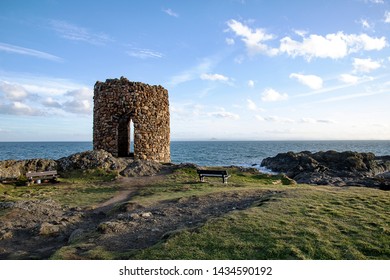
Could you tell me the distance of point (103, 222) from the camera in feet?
29.2

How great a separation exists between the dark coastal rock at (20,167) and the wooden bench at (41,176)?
1072mm

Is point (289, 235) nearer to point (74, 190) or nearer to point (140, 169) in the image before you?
point (74, 190)

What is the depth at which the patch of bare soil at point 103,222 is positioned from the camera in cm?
736

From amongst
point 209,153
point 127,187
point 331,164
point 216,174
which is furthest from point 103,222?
point 209,153

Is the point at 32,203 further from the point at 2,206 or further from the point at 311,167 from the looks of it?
the point at 311,167

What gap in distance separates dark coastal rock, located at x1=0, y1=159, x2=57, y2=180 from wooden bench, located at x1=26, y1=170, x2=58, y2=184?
107 centimetres

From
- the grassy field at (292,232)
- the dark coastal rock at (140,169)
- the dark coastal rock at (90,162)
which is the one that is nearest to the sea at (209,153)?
the dark coastal rock at (140,169)

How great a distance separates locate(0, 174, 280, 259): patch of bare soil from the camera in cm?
736

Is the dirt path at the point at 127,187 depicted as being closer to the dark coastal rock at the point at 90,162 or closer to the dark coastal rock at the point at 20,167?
the dark coastal rock at the point at 90,162

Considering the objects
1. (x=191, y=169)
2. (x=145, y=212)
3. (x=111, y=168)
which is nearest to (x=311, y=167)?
(x=191, y=169)

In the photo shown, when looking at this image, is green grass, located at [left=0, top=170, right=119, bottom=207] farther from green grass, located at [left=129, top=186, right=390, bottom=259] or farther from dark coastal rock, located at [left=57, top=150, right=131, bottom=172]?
green grass, located at [left=129, top=186, right=390, bottom=259]

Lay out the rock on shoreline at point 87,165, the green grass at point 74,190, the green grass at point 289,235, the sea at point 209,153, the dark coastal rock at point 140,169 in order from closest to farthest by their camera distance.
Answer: the green grass at point 289,235 < the green grass at point 74,190 < the rock on shoreline at point 87,165 < the dark coastal rock at point 140,169 < the sea at point 209,153

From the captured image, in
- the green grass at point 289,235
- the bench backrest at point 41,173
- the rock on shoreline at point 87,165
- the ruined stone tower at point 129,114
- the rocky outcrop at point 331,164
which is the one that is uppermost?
the ruined stone tower at point 129,114

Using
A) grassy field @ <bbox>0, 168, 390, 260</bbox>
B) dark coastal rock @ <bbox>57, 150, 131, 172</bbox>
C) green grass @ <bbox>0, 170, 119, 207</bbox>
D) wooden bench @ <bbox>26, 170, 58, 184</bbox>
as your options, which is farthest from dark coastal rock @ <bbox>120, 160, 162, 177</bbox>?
grassy field @ <bbox>0, 168, 390, 260</bbox>
